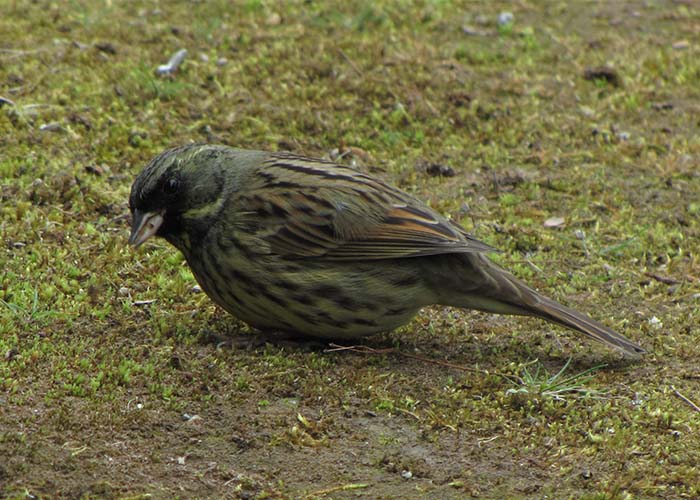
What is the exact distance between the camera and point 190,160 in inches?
233

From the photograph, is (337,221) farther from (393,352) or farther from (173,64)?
(173,64)

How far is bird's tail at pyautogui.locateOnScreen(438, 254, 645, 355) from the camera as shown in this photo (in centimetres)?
590

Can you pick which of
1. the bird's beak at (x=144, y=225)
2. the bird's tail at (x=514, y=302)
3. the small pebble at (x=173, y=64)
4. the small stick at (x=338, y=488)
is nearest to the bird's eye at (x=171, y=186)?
the bird's beak at (x=144, y=225)

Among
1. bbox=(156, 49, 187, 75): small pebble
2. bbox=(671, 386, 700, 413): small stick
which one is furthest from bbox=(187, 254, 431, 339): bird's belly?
bbox=(156, 49, 187, 75): small pebble

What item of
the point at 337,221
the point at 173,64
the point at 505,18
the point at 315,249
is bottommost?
the point at 505,18

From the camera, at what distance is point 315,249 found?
576 cm

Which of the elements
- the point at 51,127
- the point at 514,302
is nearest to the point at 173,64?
the point at 51,127

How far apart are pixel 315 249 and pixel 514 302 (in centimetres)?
109

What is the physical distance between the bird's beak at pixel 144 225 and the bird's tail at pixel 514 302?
1.57m

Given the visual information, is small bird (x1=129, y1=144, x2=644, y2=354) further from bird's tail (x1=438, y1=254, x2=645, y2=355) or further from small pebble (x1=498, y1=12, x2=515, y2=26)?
small pebble (x1=498, y1=12, x2=515, y2=26)

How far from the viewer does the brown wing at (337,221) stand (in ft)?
18.9

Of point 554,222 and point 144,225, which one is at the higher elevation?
point 144,225

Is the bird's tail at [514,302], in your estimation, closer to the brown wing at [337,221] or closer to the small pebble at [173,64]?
the brown wing at [337,221]

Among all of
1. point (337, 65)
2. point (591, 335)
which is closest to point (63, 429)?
point (591, 335)
